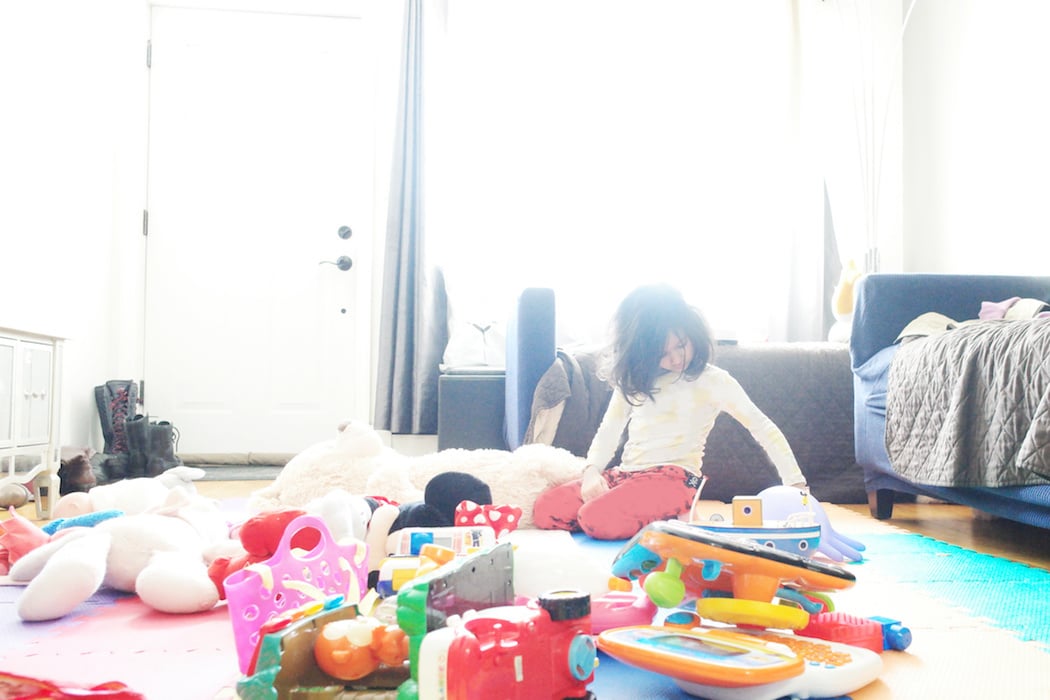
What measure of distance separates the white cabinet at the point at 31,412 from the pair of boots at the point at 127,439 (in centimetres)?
54

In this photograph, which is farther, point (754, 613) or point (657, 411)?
point (657, 411)

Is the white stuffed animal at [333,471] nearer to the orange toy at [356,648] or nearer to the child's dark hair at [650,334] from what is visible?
the child's dark hair at [650,334]

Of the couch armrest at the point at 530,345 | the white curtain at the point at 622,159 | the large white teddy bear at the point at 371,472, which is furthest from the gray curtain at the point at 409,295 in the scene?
the large white teddy bear at the point at 371,472

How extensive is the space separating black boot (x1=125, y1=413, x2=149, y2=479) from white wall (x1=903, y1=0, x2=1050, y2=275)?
311cm

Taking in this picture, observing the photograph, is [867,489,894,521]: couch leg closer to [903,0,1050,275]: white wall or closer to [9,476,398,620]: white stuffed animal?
[903,0,1050,275]: white wall

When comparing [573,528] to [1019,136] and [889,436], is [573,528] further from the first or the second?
[1019,136]

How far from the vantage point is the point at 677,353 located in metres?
1.67

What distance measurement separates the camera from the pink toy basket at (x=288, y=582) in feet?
2.63

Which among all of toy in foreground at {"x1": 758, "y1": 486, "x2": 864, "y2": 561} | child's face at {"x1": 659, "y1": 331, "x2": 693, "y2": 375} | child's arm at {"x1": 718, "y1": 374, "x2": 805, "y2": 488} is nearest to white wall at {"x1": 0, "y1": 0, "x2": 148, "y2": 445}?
child's face at {"x1": 659, "y1": 331, "x2": 693, "y2": 375}

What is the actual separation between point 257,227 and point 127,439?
109cm

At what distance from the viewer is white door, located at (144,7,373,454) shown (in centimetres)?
361

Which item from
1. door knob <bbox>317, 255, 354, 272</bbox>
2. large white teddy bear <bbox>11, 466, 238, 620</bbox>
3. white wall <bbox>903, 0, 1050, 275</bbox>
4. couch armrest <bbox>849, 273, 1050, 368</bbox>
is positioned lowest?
large white teddy bear <bbox>11, 466, 238, 620</bbox>

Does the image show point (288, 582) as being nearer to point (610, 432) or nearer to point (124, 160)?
point (610, 432)

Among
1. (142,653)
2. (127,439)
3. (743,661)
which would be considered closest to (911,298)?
(743,661)
